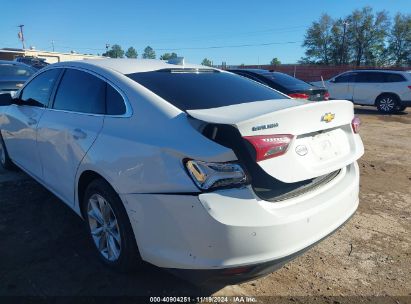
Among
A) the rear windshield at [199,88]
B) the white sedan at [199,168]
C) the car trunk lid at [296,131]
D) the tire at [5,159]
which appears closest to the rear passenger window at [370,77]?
the rear windshield at [199,88]

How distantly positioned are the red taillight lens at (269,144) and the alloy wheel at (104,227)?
1196 millimetres

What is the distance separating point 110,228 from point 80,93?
124 centimetres

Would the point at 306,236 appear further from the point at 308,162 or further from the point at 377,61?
the point at 377,61

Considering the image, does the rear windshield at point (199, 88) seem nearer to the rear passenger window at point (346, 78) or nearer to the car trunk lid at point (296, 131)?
the car trunk lid at point (296, 131)

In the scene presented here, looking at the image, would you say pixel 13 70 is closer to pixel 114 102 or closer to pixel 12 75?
pixel 12 75

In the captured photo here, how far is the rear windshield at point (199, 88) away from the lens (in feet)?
9.41

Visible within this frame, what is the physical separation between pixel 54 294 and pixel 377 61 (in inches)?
3288

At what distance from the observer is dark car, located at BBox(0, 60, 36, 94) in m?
8.76

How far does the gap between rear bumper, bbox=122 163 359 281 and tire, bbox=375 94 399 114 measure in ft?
45.3

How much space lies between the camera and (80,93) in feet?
11.2

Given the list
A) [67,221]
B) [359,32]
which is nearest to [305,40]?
[359,32]

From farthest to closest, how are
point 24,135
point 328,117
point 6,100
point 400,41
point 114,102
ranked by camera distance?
point 400,41
point 6,100
point 24,135
point 114,102
point 328,117

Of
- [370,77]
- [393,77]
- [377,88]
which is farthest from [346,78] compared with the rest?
[393,77]

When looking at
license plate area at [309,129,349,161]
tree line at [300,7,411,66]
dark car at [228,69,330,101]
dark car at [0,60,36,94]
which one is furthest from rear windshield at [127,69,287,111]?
tree line at [300,7,411,66]
